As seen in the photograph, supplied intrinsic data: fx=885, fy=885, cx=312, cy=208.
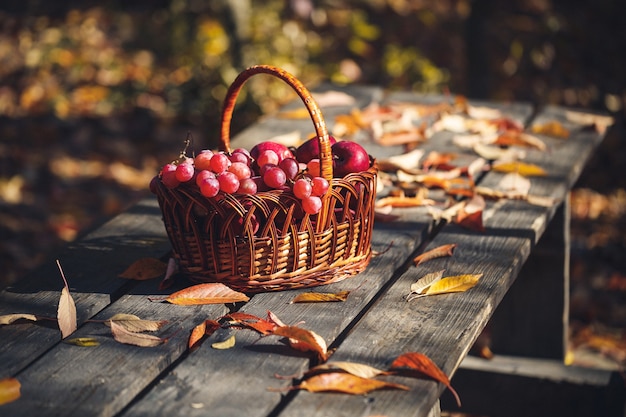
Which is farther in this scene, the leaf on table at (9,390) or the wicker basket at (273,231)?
the wicker basket at (273,231)

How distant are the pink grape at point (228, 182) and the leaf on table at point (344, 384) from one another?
0.39 metres

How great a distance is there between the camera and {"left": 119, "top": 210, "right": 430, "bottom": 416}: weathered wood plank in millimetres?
1320

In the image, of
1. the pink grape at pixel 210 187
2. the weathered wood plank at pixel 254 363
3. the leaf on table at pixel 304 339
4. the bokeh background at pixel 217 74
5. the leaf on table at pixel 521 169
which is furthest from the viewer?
the bokeh background at pixel 217 74

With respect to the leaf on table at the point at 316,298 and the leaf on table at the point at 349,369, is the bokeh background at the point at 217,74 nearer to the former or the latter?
→ the leaf on table at the point at 316,298

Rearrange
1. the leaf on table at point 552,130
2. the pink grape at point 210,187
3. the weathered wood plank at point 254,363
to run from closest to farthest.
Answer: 1. the weathered wood plank at point 254,363
2. the pink grape at point 210,187
3. the leaf on table at point 552,130

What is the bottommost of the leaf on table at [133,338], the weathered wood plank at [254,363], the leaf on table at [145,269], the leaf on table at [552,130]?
the weathered wood plank at [254,363]

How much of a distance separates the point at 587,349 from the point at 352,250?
1629 mm

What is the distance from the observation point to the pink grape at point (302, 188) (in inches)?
62.4

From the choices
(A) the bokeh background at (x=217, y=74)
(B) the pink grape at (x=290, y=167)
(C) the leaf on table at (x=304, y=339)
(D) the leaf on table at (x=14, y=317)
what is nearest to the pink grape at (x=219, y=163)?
(B) the pink grape at (x=290, y=167)

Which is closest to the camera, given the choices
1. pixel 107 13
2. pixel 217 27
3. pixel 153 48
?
pixel 217 27

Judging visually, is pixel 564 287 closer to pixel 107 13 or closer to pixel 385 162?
pixel 385 162

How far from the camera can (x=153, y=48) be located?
5.56m

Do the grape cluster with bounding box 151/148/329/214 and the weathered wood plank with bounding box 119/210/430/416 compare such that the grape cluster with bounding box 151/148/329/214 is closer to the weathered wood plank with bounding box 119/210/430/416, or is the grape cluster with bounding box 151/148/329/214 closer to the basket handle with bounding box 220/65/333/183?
the basket handle with bounding box 220/65/333/183

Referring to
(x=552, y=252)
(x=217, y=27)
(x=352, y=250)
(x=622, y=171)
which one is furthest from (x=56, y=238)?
(x=622, y=171)
